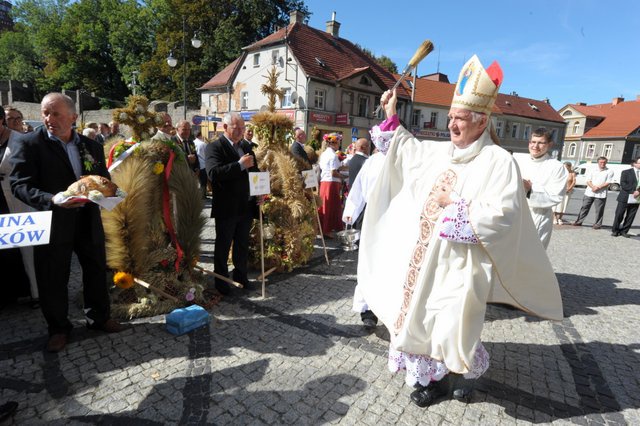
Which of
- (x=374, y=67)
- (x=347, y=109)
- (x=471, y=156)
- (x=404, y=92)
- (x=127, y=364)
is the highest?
(x=374, y=67)

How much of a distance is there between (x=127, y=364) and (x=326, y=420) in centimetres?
165

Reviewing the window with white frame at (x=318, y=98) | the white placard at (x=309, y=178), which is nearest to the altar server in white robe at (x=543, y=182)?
the white placard at (x=309, y=178)

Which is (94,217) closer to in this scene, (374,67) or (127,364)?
(127,364)

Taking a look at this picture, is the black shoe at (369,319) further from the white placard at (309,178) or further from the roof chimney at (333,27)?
the roof chimney at (333,27)

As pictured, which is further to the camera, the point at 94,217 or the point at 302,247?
the point at 302,247

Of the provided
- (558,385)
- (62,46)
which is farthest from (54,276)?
(62,46)

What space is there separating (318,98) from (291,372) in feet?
86.8

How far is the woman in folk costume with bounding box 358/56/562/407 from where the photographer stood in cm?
224

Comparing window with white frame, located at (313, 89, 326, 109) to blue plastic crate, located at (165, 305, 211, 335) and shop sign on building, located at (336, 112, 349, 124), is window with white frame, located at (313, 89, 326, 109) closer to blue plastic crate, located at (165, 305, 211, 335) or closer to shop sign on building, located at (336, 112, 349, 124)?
shop sign on building, located at (336, 112, 349, 124)

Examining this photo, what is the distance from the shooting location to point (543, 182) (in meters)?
4.31

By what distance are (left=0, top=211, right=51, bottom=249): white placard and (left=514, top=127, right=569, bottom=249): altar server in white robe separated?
4458mm

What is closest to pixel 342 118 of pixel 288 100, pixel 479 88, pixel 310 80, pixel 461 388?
pixel 310 80

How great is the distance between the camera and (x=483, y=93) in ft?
7.93

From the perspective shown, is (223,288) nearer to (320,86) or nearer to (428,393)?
(428,393)
